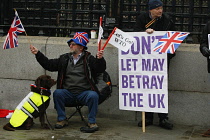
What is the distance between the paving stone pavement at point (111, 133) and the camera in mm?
7473

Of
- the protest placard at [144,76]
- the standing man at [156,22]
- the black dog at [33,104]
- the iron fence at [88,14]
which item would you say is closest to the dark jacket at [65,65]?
the black dog at [33,104]

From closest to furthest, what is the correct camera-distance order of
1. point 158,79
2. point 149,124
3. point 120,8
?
point 158,79, point 149,124, point 120,8

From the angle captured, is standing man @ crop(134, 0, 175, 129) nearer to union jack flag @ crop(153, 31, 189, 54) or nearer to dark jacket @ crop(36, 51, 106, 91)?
union jack flag @ crop(153, 31, 189, 54)

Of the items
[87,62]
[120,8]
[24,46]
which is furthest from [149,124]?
[24,46]

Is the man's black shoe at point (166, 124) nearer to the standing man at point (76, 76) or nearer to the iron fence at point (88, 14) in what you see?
the standing man at point (76, 76)

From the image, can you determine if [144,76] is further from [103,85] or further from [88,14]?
[88,14]

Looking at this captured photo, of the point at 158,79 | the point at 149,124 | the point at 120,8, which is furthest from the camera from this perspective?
the point at 120,8

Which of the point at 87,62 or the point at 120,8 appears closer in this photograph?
the point at 87,62

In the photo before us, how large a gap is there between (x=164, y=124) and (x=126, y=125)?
26.3 inches

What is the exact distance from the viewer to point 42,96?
776 cm

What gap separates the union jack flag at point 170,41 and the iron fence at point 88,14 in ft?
3.69

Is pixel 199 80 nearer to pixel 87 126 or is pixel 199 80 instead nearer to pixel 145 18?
pixel 145 18

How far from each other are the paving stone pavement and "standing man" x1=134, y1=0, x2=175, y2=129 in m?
0.18

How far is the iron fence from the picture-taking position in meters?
8.51
